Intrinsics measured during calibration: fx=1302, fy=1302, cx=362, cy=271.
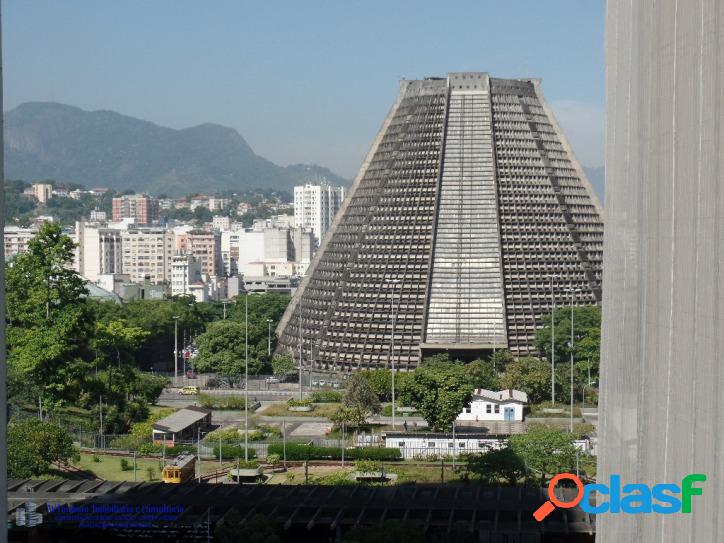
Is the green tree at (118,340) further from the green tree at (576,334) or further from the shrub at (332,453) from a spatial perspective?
the green tree at (576,334)

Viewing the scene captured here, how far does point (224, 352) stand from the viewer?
244ft

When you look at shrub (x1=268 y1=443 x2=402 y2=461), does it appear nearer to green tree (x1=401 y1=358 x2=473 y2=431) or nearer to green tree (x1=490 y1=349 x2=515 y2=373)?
green tree (x1=401 y1=358 x2=473 y2=431)

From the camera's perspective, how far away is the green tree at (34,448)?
4362 cm

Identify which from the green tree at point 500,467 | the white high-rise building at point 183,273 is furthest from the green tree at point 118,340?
the white high-rise building at point 183,273

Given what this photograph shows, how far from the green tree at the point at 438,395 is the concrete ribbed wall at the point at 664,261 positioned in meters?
30.3

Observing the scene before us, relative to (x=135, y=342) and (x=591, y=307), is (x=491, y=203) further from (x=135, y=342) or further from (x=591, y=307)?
(x=135, y=342)

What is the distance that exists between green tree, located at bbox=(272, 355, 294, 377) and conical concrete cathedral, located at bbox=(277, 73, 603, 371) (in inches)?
83.0

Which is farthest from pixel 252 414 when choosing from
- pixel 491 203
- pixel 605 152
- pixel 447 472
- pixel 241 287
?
pixel 241 287

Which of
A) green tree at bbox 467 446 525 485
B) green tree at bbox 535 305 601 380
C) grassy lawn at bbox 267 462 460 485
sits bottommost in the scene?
grassy lawn at bbox 267 462 460 485

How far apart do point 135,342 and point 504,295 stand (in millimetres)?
22003

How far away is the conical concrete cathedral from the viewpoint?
3044 inches

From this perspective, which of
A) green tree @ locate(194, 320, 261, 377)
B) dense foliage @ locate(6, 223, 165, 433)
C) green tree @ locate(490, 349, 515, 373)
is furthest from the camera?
green tree @ locate(194, 320, 261, 377)

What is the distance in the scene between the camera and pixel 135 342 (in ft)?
251

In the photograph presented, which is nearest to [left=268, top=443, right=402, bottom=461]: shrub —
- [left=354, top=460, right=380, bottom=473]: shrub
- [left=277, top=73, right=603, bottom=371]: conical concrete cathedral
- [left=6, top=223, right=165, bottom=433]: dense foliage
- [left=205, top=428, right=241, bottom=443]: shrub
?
[left=354, top=460, right=380, bottom=473]: shrub
